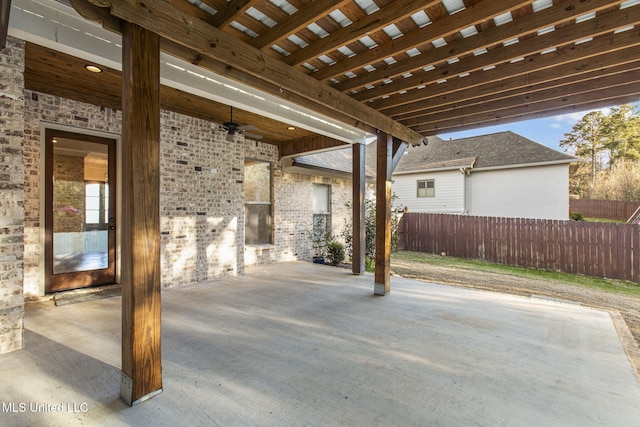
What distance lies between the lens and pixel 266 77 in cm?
314

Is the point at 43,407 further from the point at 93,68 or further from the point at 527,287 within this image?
the point at 527,287

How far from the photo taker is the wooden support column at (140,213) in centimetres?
221

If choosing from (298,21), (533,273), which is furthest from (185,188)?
(533,273)

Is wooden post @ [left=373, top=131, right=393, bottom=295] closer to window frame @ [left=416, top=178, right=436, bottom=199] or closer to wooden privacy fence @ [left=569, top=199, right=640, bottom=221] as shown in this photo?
window frame @ [left=416, top=178, right=436, bottom=199]

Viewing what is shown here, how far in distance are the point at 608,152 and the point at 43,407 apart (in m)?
27.8

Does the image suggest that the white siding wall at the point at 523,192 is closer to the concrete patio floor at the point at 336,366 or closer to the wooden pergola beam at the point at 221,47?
the concrete patio floor at the point at 336,366

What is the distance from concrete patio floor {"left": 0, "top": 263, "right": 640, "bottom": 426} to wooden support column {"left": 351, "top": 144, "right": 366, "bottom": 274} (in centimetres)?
214

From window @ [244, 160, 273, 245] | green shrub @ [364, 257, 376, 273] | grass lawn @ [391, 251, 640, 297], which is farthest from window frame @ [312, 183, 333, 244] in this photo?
grass lawn @ [391, 251, 640, 297]

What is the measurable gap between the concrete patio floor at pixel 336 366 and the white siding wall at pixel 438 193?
9.42 m

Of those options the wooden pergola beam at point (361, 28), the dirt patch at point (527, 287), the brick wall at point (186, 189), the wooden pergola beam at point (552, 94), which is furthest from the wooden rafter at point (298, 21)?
the dirt patch at point (527, 287)

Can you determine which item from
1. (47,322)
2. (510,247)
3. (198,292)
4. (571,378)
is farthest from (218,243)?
(510,247)

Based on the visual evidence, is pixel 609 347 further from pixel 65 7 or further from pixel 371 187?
pixel 371 187

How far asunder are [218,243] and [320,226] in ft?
12.9

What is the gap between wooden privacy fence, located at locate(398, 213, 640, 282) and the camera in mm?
6832
